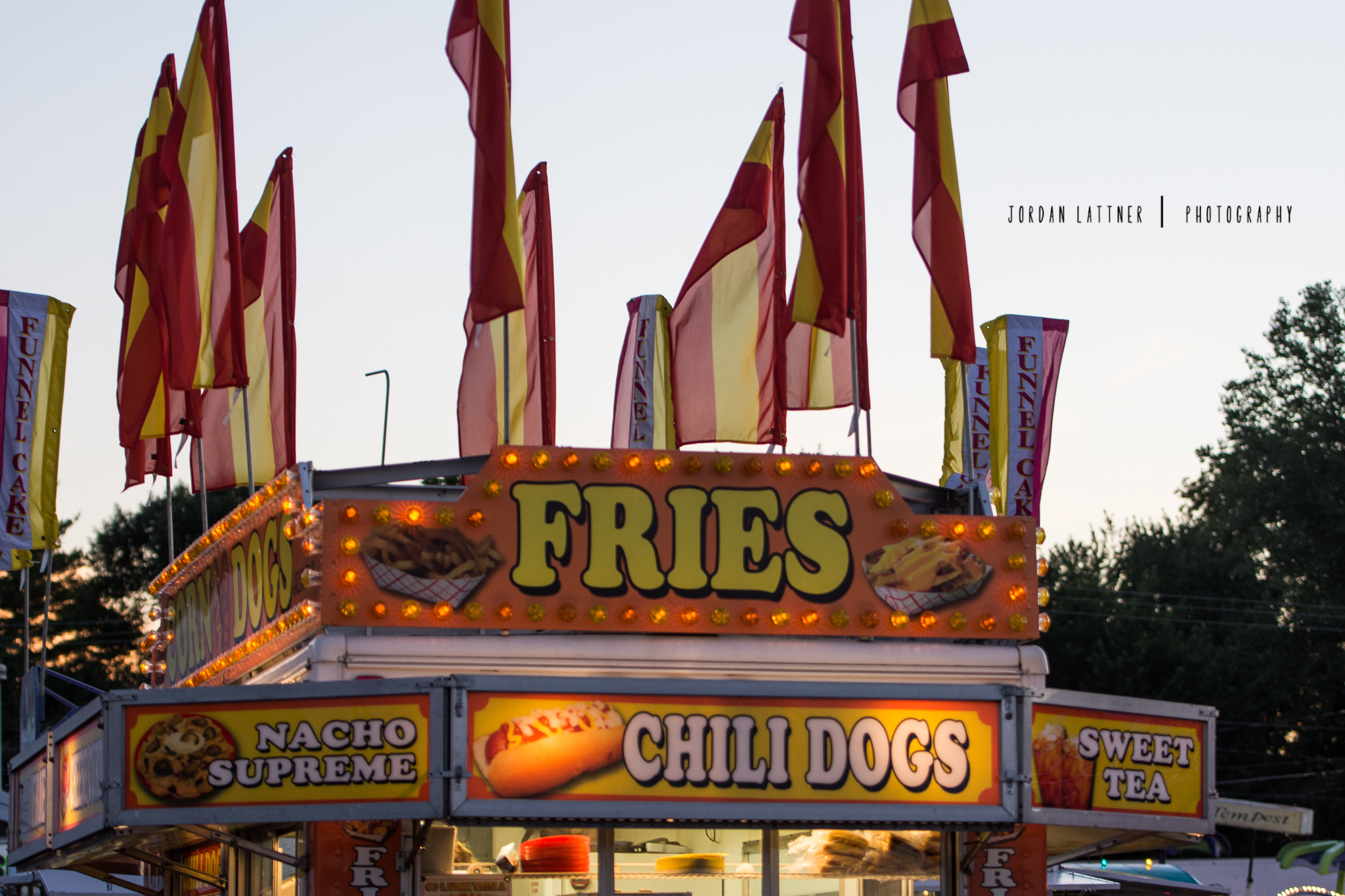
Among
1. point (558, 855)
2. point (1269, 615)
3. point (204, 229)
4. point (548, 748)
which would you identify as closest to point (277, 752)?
point (548, 748)

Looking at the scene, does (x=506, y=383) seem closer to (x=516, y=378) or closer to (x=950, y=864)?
(x=950, y=864)

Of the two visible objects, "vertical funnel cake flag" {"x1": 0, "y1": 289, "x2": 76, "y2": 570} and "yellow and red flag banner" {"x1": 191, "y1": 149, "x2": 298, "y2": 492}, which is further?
"vertical funnel cake flag" {"x1": 0, "y1": 289, "x2": 76, "y2": 570}

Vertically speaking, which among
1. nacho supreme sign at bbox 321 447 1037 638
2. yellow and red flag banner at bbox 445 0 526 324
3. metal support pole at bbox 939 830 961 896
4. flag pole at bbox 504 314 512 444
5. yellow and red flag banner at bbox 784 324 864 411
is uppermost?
yellow and red flag banner at bbox 445 0 526 324

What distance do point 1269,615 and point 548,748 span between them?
140 ft

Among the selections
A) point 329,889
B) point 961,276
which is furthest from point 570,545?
point 961,276

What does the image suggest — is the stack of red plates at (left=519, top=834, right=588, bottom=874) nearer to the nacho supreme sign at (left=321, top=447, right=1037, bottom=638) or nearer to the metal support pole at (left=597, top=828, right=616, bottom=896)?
the metal support pole at (left=597, top=828, right=616, bottom=896)

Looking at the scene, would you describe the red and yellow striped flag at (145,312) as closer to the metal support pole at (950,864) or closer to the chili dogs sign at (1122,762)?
the metal support pole at (950,864)

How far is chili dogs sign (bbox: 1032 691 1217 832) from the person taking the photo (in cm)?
1110

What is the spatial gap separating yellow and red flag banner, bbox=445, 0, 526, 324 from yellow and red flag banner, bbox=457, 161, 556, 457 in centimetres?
437

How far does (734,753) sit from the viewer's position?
34.0ft

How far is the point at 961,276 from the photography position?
1366cm

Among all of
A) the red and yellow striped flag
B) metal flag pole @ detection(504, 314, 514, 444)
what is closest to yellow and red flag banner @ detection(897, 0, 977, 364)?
metal flag pole @ detection(504, 314, 514, 444)

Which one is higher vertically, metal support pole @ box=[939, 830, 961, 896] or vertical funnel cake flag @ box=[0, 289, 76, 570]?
vertical funnel cake flag @ box=[0, 289, 76, 570]

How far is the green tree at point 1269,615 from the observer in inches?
1804
